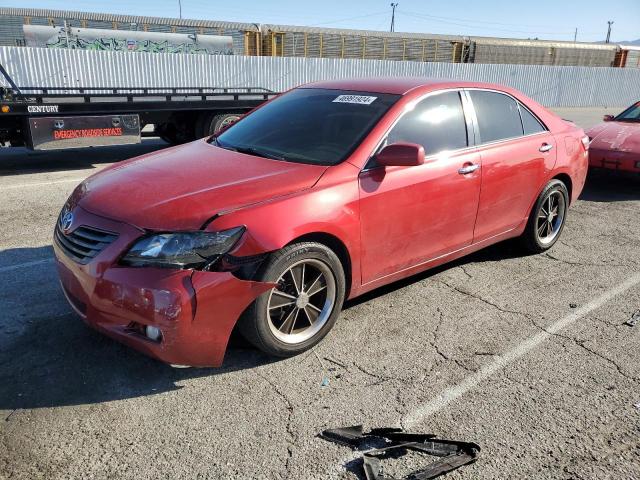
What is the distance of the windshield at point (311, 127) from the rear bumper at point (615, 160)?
5.35 meters

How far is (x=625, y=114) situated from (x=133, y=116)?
27.8ft

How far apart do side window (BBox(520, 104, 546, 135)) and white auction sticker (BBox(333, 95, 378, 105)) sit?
1.69 m

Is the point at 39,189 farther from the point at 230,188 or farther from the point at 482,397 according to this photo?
the point at 482,397

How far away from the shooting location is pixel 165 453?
8.29 feet

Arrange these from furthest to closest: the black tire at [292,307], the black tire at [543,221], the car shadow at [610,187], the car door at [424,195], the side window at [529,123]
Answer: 1. the car shadow at [610,187]
2. the black tire at [543,221]
3. the side window at [529,123]
4. the car door at [424,195]
5. the black tire at [292,307]

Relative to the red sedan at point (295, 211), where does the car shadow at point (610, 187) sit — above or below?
below

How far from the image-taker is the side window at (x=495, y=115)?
442 cm

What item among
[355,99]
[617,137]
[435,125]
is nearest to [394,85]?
[355,99]

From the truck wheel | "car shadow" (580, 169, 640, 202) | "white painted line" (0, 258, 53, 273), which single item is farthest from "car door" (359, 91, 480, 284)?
the truck wheel

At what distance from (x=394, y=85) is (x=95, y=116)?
21.6 ft

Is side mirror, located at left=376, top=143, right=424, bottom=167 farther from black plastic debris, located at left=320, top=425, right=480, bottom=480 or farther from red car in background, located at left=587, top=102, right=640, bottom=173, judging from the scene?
red car in background, located at left=587, top=102, right=640, bottom=173

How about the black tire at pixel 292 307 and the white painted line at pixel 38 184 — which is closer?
the black tire at pixel 292 307

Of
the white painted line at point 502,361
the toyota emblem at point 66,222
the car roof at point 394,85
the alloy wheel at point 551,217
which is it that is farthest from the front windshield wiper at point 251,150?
the alloy wheel at point 551,217

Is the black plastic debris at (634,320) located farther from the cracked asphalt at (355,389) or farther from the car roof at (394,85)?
the car roof at (394,85)
